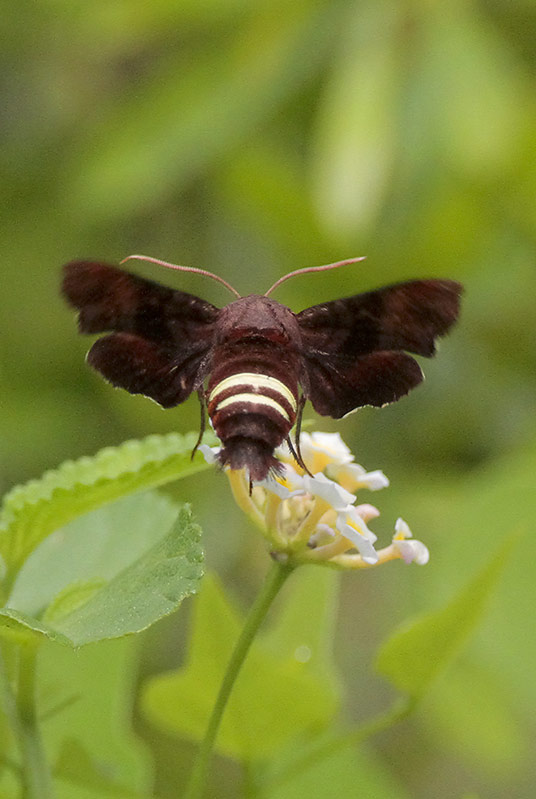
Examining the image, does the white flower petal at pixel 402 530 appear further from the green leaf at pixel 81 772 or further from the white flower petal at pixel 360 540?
the green leaf at pixel 81 772

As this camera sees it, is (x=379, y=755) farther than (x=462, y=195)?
Yes

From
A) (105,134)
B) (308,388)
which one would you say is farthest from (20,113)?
(308,388)

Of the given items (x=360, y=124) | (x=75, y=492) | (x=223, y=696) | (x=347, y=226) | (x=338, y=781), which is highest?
(x=75, y=492)

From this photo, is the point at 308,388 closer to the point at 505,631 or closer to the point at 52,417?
the point at 505,631

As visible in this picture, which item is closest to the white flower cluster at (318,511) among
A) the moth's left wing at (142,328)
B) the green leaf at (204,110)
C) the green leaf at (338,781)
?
the moth's left wing at (142,328)

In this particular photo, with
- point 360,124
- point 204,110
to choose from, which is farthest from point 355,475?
point 204,110

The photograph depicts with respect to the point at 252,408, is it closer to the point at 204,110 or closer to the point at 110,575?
the point at 110,575
